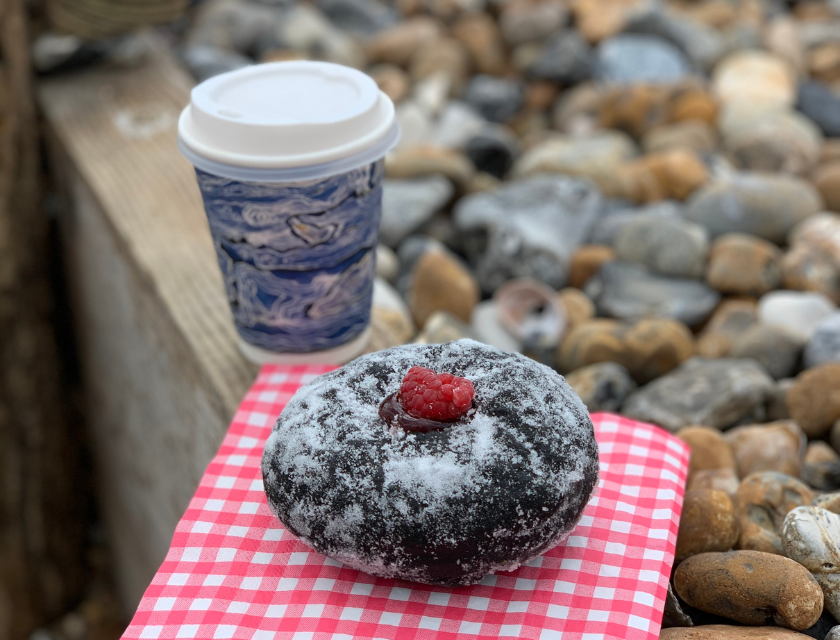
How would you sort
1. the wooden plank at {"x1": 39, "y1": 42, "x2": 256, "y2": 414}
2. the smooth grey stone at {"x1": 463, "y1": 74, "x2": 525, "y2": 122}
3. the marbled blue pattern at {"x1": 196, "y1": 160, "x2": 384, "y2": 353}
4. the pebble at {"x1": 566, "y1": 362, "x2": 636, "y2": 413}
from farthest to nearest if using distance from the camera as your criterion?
the smooth grey stone at {"x1": 463, "y1": 74, "x2": 525, "y2": 122}
the pebble at {"x1": 566, "y1": 362, "x2": 636, "y2": 413}
the wooden plank at {"x1": 39, "y1": 42, "x2": 256, "y2": 414}
the marbled blue pattern at {"x1": 196, "y1": 160, "x2": 384, "y2": 353}

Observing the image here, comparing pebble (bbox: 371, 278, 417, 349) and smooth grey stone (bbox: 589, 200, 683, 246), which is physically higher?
pebble (bbox: 371, 278, 417, 349)

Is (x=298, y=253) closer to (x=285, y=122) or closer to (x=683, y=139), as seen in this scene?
(x=285, y=122)

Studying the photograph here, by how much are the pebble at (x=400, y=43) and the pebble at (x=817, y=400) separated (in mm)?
2510

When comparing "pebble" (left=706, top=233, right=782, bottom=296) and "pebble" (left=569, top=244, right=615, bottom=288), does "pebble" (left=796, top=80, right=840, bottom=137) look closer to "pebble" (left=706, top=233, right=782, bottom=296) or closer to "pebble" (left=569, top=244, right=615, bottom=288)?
"pebble" (left=706, top=233, right=782, bottom=296)

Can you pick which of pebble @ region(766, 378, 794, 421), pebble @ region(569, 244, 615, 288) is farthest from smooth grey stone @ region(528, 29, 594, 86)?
pebble @ region(766, 378, 794, 421)

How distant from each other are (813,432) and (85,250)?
1.97m

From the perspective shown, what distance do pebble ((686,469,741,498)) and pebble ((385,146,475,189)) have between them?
5.53ft

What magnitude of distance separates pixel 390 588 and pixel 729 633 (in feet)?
1.29

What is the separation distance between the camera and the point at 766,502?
3.96 ft

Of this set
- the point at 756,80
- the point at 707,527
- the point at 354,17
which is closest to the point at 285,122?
the point at 707,527

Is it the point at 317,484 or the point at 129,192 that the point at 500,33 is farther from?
the point at 317,484

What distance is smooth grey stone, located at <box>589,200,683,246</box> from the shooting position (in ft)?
8.49

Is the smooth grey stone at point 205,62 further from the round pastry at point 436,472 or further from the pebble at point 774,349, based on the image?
the round pastry at point 436,472

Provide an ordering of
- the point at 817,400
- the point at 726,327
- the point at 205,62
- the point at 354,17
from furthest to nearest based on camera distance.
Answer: the point at 354,17 < the point at 205,62 < the point at 726,327 < the point at 817,400
